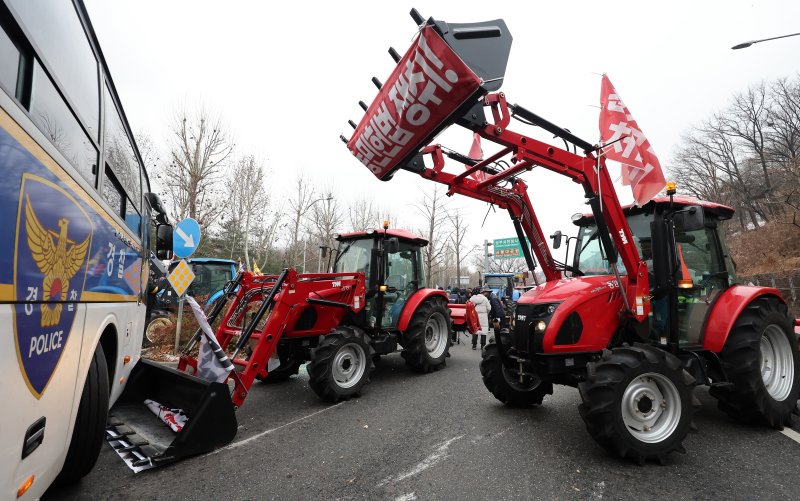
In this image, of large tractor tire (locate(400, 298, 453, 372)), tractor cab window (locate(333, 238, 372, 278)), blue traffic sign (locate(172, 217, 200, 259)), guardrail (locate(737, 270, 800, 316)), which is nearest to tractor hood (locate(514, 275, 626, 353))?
large tractor tire (locate(400, 298, 453, 372))

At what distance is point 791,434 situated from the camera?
12.4ft

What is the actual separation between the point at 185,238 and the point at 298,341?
2753 mm

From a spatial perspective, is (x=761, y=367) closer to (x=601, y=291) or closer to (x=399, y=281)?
(x=601, y=291)

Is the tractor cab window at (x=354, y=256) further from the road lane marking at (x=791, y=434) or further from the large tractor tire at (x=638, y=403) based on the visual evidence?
the road lane marking at (x=791, y=434)

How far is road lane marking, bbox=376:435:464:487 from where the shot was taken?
10.1ft

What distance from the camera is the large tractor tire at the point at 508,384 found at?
4.54 meters

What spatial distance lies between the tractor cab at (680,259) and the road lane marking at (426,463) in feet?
8.01

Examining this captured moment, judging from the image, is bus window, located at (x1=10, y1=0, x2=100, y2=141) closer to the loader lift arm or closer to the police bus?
the police bus

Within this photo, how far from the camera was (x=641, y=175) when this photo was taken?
3.73 meters

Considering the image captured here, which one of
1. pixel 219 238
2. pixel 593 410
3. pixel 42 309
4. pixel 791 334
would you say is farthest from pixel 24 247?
pixel 219 238

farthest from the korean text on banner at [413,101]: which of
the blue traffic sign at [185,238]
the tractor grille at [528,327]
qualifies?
the blue traffic sign at [185,238]

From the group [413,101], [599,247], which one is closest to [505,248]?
[599,247]

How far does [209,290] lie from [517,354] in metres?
10.7

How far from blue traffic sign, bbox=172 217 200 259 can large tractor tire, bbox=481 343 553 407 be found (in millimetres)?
5154
